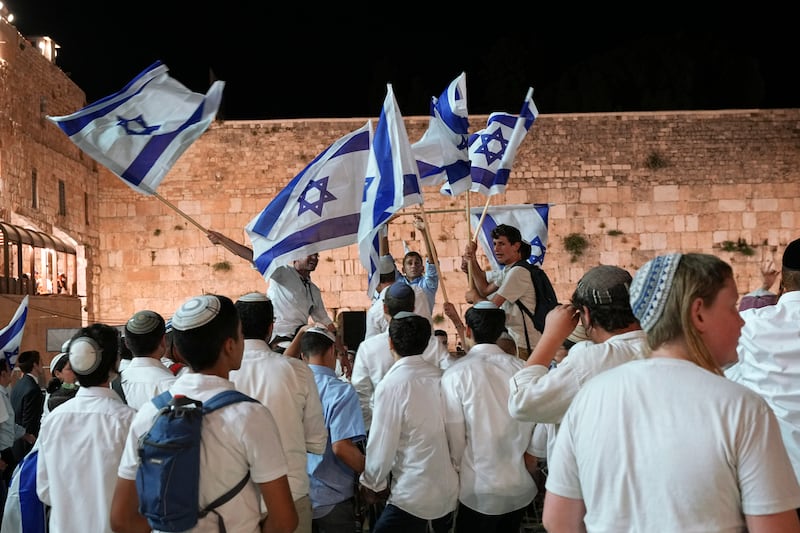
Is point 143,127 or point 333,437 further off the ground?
point 143,127

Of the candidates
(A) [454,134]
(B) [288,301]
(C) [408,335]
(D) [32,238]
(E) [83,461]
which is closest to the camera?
(E) [83,461]

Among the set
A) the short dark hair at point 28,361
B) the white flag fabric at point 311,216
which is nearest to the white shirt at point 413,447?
the white flag fabric at point 311,216

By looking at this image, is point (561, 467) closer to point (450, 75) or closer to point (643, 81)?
point (643, 81)

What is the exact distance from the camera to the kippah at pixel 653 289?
1.83 metres

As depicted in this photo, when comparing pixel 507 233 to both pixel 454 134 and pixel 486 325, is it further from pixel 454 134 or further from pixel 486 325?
pixel 486 325

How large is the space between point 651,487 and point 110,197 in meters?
20.0

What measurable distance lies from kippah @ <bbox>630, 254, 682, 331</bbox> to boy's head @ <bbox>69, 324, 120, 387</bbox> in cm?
205

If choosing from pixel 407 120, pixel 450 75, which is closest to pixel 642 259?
pixel 407 120

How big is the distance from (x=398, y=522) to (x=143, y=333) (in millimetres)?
1473

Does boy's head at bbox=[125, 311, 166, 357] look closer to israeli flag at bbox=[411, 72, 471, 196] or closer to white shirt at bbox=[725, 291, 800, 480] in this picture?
white shirt at bbox=[725, 291, 800, 480]

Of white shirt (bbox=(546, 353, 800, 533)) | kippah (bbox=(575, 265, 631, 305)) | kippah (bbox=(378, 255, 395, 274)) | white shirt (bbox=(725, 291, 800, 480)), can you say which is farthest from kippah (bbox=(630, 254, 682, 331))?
kippah (bbox=(378, 255, 395, 274))

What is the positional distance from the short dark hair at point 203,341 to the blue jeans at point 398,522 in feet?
5.66

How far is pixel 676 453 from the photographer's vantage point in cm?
169

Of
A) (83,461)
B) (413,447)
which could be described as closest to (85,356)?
(83,461)
